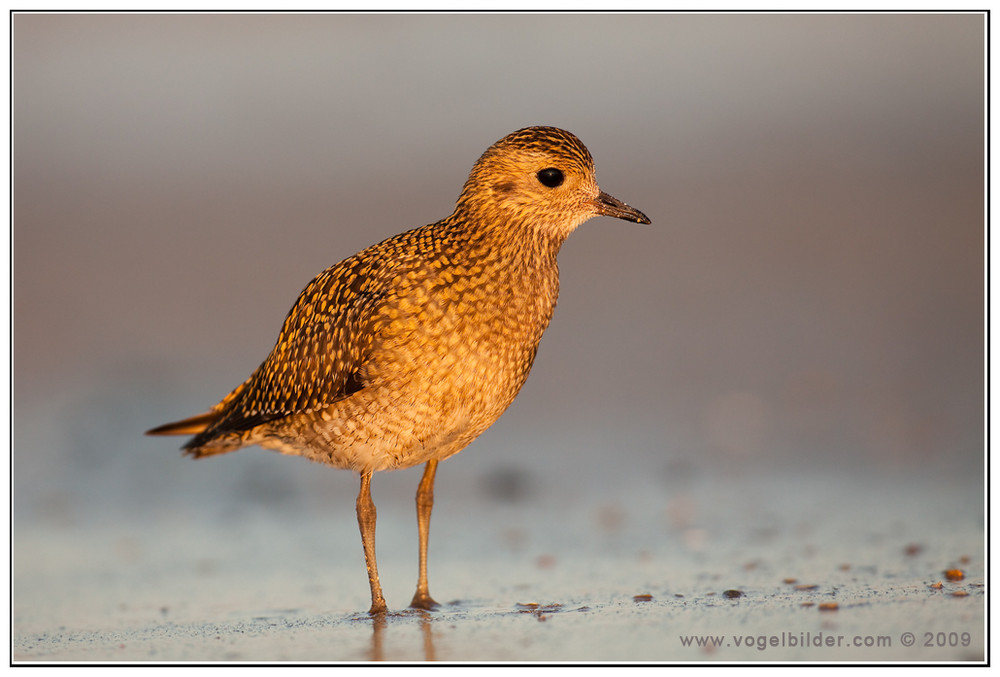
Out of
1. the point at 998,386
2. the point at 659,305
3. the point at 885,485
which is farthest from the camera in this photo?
the point at 659,305

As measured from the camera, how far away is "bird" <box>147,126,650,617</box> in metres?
6.22

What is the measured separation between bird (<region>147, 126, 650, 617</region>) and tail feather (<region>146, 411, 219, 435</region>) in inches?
28.5

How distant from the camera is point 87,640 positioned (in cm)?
610

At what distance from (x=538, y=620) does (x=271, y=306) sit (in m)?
7.04

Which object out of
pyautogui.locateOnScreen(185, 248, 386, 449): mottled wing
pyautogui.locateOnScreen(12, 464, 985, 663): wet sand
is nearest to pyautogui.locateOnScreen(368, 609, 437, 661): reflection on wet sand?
pyautogui.locateOnScreen(12, 464, 985, 663): wet sand

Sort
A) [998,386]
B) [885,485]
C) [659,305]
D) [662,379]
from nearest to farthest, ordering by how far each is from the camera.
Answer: [998,386] → [885,485] → [662,379] → [659,305]

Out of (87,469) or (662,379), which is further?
(662,379)

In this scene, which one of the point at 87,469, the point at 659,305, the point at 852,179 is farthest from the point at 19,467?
the point at 852,179

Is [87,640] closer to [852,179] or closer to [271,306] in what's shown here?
[271,306]

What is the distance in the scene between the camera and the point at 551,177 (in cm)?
648

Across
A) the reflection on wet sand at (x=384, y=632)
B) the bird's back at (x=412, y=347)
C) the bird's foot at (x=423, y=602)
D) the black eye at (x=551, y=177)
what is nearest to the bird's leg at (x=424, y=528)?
the bird's foot at (x=423, y=602)

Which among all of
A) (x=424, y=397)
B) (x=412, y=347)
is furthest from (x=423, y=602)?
(x=412, y=347)

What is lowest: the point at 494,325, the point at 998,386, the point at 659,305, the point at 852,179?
the point at 998,386

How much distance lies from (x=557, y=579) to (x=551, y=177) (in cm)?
215
